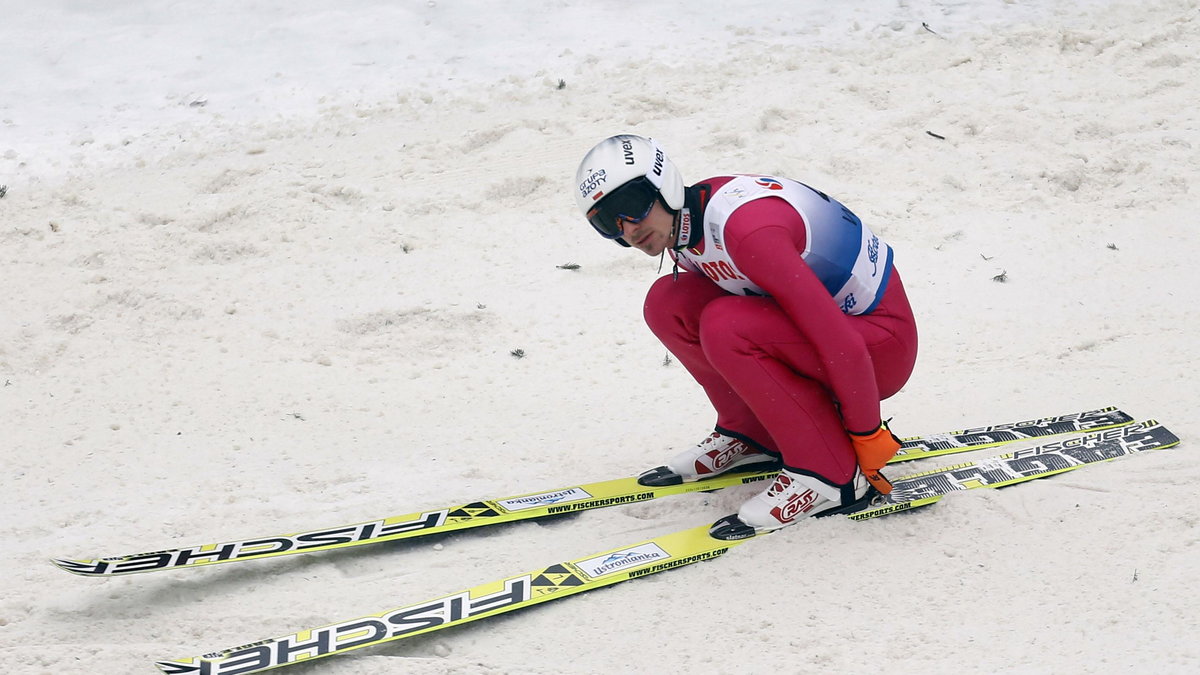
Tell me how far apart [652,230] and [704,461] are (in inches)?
41.9

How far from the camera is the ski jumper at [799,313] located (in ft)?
10.8

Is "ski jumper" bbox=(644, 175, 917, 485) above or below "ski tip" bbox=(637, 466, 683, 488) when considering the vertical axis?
above

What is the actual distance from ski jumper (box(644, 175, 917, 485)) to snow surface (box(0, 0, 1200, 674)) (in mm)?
425

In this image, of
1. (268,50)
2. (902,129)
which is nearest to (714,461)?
(902,129)

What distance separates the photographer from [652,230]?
3438 mm

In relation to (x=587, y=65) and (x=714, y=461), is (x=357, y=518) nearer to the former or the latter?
(x=714, y=461)

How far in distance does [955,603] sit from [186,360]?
3.82 m

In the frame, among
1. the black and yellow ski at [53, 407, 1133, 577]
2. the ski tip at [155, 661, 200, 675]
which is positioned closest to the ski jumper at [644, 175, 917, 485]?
the black and yellow ski at [53, 407, 1133, 577]

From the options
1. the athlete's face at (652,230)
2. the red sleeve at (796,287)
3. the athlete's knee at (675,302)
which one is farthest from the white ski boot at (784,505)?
the athlete's face at (652,230)

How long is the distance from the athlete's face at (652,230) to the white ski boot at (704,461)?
0.93 m

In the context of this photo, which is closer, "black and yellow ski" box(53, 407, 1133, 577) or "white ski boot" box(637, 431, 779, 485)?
"black and yellow ski" box(53, 407, 1133, 577)

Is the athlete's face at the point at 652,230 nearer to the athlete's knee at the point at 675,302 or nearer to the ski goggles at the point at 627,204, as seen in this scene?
the ski goggles at the point at 627,204

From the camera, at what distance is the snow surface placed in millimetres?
3303

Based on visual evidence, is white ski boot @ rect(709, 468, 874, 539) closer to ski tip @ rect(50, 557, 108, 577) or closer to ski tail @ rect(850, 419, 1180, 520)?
ski tail @ rect(850, 419, 1180, 520)
